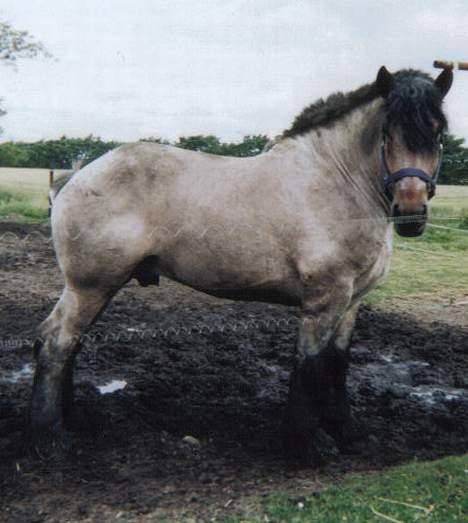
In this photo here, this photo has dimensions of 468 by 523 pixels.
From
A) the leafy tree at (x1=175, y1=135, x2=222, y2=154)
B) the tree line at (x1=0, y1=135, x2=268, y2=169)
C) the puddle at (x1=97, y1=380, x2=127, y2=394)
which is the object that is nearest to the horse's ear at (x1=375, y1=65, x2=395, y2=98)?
the tree line at (x1=0, y1=135, x2=268, y2=169)

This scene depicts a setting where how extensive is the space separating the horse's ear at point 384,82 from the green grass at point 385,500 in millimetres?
2472

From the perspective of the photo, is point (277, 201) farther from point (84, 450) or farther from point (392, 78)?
point (84, 450)

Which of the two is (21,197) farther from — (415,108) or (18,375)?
(415,108)

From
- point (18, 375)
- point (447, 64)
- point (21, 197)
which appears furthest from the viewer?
point (21, 197)

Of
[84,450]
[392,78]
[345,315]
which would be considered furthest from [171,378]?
[392,78]

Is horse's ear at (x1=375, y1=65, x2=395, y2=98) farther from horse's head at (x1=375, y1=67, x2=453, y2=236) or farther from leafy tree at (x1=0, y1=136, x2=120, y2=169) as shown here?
leafy tree at (x1=0, y1=136, x2=120, y2=169)

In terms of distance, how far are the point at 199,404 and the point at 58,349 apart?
1.41m

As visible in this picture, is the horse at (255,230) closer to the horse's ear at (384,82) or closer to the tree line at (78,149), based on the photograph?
the horse's ear at (384,82)

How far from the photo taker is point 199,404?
5219 millimetres

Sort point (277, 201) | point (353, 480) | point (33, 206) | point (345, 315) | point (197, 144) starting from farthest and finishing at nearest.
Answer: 1. point (33, 206)
2. point (197, 144)
3. point (345, 315)
4. point (277, 201)
5. point (353, 480)

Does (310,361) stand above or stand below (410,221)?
below

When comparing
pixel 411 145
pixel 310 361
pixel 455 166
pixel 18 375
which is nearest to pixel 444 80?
pixel 411 145

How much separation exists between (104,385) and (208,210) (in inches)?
88.0

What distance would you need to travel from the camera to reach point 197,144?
25.2ft
